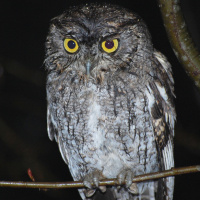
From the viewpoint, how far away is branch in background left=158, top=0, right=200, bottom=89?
1.52 metres

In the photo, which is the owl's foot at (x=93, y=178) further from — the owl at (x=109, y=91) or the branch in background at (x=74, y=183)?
the branch in background at (x=74, y=183)

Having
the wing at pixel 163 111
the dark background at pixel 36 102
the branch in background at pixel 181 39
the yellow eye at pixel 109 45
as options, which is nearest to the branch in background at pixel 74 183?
the branch in background at pixel 181 39

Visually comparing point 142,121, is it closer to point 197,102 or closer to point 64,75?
point 64,75

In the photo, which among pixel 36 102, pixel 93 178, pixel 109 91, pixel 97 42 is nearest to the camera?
pixel 97 42

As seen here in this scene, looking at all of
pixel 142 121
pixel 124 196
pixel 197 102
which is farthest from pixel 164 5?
pixel 197 102

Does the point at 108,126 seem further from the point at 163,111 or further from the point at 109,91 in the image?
the point at 163,111

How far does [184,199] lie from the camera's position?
4.76 m

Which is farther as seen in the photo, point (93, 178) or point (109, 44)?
point (93, 178)

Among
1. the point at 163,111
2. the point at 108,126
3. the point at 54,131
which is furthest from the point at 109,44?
the point at 54,131

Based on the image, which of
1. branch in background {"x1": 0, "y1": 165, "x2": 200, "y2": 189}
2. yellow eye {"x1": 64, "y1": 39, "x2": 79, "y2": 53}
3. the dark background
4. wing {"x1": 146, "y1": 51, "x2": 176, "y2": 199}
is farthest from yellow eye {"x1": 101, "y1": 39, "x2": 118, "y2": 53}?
the dark background

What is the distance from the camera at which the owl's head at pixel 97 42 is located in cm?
212

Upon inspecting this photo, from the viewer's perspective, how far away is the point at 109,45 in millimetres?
2174

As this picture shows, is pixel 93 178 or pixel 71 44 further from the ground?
pixel 71 44

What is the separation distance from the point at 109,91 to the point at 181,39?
81 cm
